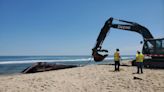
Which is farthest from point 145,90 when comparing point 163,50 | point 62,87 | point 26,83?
point 163,50

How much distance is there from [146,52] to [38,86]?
47.1ft

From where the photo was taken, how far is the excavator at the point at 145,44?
21.5m

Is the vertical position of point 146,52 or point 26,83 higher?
point 146,52

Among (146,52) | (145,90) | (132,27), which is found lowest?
(145,90)

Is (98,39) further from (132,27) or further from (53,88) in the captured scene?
(53,88)

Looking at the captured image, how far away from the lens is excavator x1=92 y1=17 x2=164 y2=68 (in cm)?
2149

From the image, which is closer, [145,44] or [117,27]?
[145,44]

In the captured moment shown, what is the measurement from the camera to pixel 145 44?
23547 mm

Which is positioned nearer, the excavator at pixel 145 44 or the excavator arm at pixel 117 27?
the excavator at pixel 145 44

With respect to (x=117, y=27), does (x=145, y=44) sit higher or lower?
Answer: lower

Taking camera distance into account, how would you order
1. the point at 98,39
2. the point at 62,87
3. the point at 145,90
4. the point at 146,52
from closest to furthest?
1. the point at 145,90
2. the point at 62,87
3. the point at 146,52
4. the point at 98,39

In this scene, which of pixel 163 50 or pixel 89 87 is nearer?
pixel 89 87

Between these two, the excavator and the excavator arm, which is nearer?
the excavator

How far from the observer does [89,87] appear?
1178 cm
